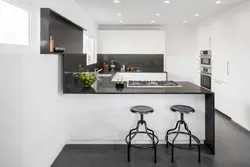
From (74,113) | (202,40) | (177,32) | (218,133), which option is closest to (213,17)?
(202,40)

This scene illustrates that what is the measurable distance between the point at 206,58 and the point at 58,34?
448cm

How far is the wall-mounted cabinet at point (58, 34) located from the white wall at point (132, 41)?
→ 2.06 m

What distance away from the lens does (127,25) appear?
297 inches

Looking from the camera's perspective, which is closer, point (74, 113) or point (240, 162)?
point (240, 162)

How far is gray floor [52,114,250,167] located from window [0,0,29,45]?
167 centimetres

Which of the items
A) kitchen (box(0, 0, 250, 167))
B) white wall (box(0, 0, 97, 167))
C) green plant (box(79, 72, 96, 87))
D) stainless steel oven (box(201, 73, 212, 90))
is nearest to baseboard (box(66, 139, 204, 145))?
kitchen (box(0, 0, 250, 167))

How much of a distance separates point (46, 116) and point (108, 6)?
9.83 ft

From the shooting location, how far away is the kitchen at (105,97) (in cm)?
220

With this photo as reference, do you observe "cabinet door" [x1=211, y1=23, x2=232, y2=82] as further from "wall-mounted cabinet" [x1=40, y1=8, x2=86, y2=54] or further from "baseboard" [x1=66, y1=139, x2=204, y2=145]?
"wall-mounted cabinet" [x1=40, y1=8, x2=86, y2=54]

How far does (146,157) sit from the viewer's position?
3127 mm

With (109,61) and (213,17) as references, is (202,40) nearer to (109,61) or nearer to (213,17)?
(213,17)

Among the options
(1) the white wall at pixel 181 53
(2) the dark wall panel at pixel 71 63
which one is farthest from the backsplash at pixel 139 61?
(2) the dark wall panel at pixel 71 63

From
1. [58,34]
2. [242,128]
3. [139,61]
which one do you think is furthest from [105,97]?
[139,61]

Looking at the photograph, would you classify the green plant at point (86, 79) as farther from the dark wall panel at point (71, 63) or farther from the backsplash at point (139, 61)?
the backsplash at point (139, 61)
